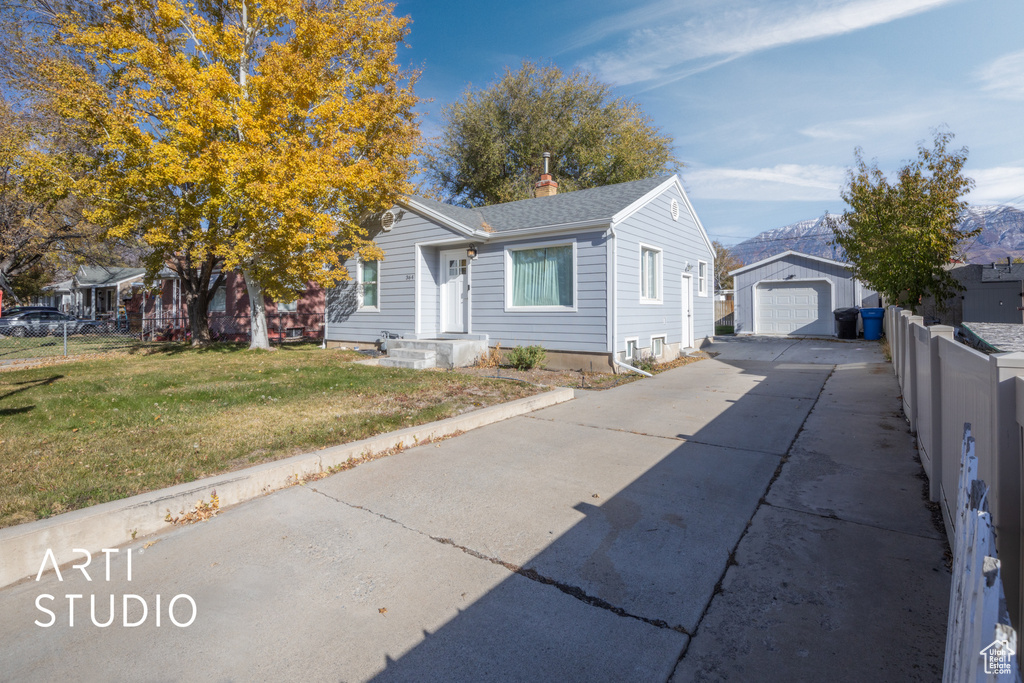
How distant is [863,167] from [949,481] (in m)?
14.6

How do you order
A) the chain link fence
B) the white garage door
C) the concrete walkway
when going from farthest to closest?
the white garage door → the chain link fence → the concrete walkway

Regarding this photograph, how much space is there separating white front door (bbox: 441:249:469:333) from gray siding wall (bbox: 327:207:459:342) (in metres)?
0.24

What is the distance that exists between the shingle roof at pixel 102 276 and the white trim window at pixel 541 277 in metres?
31.5

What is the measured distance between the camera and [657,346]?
497 inches

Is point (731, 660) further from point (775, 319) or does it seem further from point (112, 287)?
point (112, 287)

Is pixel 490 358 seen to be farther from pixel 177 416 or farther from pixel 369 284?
pixel 177 416

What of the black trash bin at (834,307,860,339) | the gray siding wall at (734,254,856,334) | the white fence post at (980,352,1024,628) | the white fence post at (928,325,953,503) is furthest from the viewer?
the gray siding wall at (734,254,856,334)

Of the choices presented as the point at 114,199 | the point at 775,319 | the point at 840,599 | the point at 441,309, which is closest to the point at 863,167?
the point at 775,319

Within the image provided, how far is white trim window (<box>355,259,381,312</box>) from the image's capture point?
14.1m

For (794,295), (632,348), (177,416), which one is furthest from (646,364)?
(794,295)

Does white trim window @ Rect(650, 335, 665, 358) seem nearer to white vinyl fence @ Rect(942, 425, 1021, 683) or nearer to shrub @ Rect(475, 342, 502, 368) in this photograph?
shrub @ Rect(475, 342, 502, 368)

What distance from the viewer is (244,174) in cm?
1126

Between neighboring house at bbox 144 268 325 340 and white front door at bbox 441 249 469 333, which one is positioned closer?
white front door at bbox 441 249 469 333

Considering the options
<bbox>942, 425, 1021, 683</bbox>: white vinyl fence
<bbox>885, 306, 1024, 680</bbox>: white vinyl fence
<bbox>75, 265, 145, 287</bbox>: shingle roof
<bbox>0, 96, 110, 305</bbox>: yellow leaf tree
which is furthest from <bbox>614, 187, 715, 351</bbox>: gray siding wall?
<bbox>75, 265, 145, 287</bbox>: shingle roof
